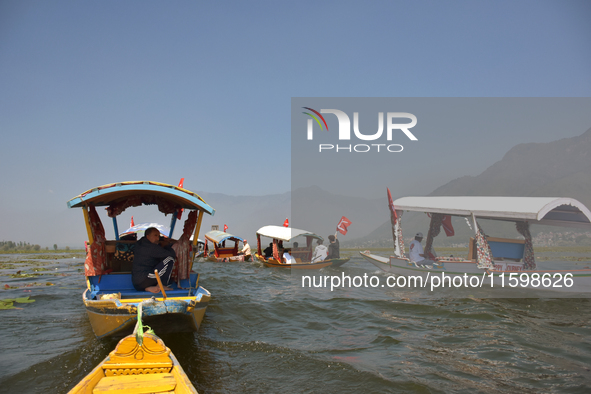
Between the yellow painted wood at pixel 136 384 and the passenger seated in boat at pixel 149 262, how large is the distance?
325cm

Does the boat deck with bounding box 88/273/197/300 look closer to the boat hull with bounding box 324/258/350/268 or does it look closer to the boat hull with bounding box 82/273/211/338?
the boat hull with bounding box 82/273/211/338

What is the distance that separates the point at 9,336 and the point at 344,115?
14.8 meters

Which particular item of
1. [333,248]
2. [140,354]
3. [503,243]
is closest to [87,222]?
[140,354]

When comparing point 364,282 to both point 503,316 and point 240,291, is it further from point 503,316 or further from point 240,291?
point 503,316

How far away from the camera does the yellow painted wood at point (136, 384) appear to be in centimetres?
380

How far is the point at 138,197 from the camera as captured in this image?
9.22m

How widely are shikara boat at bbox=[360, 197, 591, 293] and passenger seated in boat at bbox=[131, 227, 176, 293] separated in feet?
33.6

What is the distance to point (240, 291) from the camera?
1291 centimetres

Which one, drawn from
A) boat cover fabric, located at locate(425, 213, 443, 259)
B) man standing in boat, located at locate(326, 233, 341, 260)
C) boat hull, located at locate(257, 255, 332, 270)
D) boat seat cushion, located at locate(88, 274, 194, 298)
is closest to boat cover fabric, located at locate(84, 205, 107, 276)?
boat seat cushion, located at locate(88, 274, 194, 298)

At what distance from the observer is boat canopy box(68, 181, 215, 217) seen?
696 cm

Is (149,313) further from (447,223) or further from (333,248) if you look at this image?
(333,248)

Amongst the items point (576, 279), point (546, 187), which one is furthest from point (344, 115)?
point (546, 187)

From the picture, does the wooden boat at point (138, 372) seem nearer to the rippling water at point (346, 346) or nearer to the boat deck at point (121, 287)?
the rippling water at point (346, 346)

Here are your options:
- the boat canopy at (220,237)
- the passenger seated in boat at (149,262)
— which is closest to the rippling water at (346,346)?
the passenger seated in boat at (149,262)
